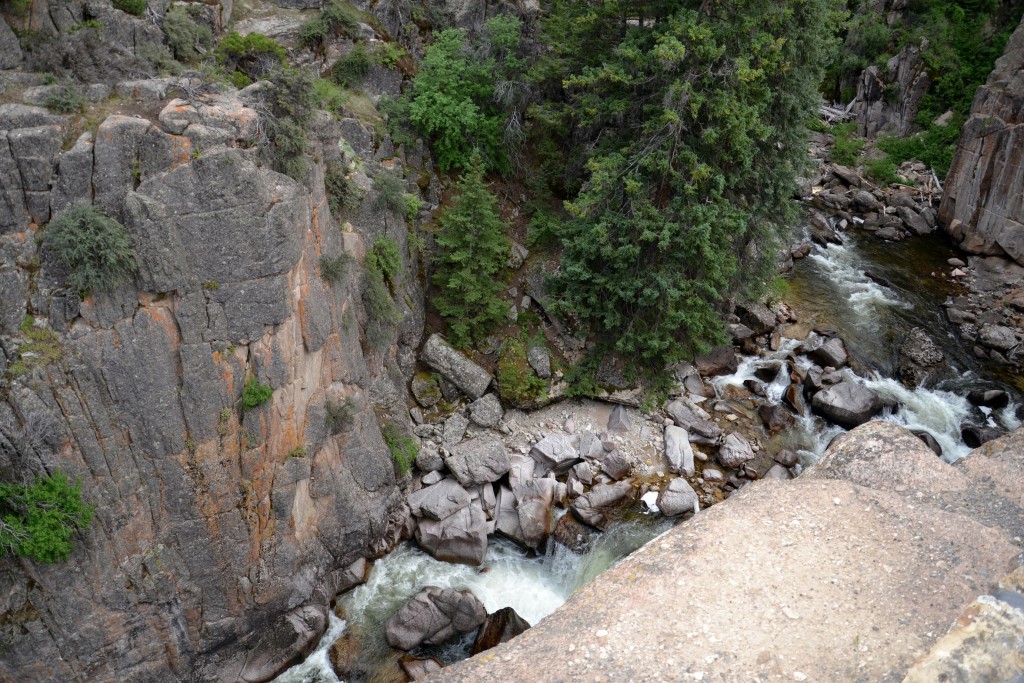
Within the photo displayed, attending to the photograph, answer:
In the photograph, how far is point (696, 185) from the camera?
19.0 meters

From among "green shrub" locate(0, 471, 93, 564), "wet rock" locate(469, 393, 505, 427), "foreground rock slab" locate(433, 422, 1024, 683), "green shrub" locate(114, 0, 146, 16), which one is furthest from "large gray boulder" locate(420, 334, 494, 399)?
"green shrub" locate(114, 0, 146, 16)

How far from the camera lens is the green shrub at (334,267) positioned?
15051 millimetres

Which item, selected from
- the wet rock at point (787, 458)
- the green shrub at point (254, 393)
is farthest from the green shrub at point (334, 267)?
the wet rock at point (787, 458)

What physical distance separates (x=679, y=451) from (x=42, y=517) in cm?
1517

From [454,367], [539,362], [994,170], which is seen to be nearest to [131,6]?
[454,367]

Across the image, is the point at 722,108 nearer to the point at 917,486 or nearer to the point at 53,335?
the point at 917,486

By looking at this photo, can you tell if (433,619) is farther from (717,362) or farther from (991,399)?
(991,399)

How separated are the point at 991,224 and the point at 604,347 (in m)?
20.2

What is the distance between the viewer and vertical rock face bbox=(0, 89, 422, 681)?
12.1 meters

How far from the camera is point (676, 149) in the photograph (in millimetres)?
18750

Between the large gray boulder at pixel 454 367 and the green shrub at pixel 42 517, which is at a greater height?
the green shrub at pixel 42 517

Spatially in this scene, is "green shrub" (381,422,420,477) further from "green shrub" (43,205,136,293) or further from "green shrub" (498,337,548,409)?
"green shrub" (43,205,136,293)

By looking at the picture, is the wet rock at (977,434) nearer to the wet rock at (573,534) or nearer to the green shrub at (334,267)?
the wet rock at (573,534)

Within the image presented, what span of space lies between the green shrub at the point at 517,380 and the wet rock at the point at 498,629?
21.2ft
